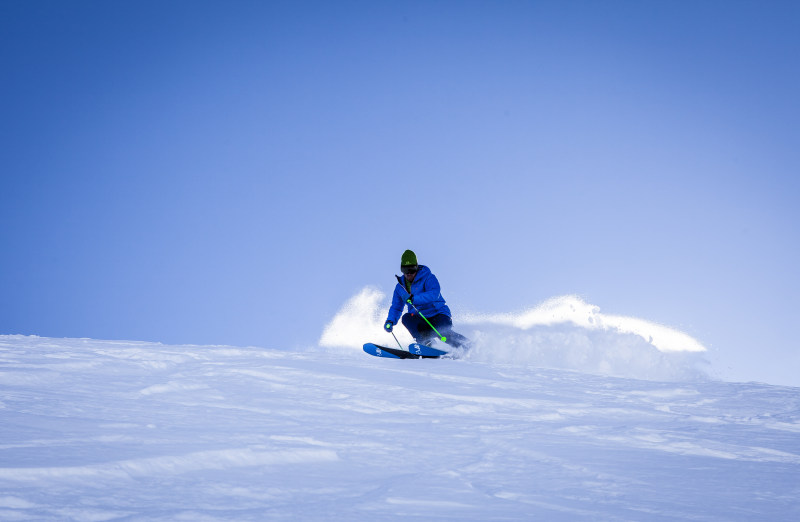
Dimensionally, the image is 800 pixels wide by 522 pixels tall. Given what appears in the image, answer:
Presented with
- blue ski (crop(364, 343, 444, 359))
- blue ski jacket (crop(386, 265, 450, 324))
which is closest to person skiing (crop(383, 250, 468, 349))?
blue ski jacket (crop(386, 265, 450, 324))

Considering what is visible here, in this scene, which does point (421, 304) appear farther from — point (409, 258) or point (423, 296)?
point (409, 258)

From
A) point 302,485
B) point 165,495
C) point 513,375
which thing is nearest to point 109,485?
point 165,495

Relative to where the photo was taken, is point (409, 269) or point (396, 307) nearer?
point (409, 269)

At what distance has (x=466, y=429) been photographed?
3406mm

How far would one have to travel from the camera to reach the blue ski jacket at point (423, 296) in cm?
941

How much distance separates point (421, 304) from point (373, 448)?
672cm

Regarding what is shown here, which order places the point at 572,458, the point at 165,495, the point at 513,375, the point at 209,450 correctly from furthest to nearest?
the point at 513,375, the point at 572,458, the point at 209,450, the point at 165,495

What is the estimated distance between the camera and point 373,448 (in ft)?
9.23

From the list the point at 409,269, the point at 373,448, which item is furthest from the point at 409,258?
the point at 373,448

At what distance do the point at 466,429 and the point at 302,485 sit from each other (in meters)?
→ 1.43

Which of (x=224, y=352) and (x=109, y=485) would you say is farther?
(x=224, y=352)

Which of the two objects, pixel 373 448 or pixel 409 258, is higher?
pixel 409 258

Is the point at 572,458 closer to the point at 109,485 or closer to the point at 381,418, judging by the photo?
the point at 381,418

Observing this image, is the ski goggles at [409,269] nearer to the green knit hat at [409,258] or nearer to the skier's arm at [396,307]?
the green knit hat at [409,258]
